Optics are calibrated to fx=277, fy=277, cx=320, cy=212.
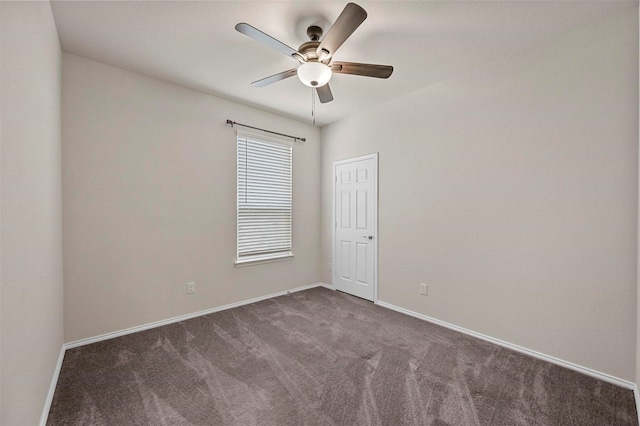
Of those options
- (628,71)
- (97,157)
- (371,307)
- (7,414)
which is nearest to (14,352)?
(7,414)

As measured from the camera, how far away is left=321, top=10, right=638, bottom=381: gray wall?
2047 mm

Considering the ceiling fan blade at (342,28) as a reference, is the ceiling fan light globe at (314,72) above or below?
below

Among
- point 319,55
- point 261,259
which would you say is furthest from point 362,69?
point 261,259

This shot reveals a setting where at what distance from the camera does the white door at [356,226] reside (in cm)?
385

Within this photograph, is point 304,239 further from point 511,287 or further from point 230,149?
point 511,287

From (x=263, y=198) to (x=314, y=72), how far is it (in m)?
2.19

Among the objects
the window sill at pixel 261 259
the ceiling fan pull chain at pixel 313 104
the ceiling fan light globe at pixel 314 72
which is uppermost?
the ceiling fan pull chain at pixel 313 104

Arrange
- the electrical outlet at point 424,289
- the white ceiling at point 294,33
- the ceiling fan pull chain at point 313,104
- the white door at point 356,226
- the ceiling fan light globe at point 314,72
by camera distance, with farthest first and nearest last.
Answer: the white door at point 356,226, the ceiling fan pull chain at point 313,104, the electrical outlet at point 424,289, the ceiling fan light globe at point 314,72, the white ceiling at point 294,33

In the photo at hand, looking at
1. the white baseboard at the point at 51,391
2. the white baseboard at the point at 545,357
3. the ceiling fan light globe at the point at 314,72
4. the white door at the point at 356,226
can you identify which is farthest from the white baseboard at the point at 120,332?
the ceiling fan light globe at the point at 314,72

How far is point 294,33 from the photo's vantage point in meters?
2.28

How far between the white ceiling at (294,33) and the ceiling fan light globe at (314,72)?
0.36m

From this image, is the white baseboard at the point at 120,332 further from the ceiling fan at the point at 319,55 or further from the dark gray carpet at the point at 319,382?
the ceiling fan at the point at 319,55

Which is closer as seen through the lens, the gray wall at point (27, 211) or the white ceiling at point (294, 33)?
the gray wall at point (27, 211)

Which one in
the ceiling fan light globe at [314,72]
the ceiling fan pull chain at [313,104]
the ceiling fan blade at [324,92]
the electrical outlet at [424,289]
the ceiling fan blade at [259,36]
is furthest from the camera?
the ceiling fan pull chain at [313,104]
